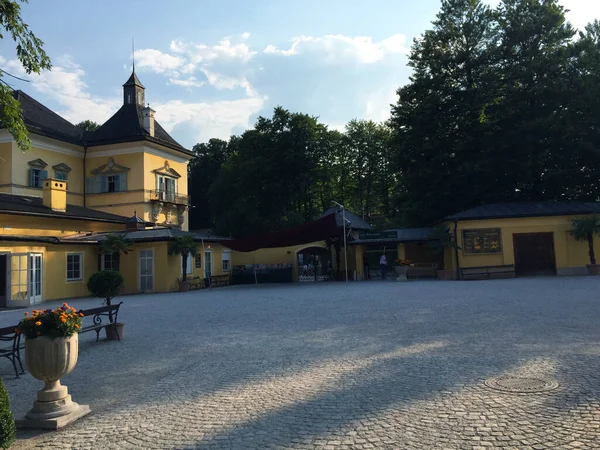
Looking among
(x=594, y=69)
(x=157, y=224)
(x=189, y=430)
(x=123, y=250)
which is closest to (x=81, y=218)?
(x=123, y=250)

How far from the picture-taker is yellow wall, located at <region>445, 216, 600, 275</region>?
24172 mm

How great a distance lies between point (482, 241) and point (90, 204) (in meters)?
26.5

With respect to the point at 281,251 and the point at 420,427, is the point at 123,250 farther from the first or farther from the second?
the point at 420,427

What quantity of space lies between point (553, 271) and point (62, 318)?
2474 centimetres

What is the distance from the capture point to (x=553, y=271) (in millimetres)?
24406

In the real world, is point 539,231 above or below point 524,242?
above

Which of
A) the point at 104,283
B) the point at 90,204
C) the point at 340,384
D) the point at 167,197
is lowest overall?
the point at 340,384

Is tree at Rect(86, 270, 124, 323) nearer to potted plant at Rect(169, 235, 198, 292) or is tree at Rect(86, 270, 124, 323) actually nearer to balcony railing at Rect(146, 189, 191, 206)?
potted plant at Rect(169, 235, 198, 292)

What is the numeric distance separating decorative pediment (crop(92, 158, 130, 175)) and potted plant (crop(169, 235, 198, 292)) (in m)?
13.6

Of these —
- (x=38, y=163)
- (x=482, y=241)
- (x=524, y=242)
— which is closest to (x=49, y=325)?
(x=482, y=241)

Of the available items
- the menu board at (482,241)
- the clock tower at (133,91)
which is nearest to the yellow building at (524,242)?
the menu board at (482,241)

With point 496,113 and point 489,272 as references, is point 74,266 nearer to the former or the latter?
point 489,272

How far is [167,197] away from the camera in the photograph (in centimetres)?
3609

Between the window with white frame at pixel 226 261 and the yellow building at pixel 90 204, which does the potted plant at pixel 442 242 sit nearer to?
the yellow building at pixel 90 204
